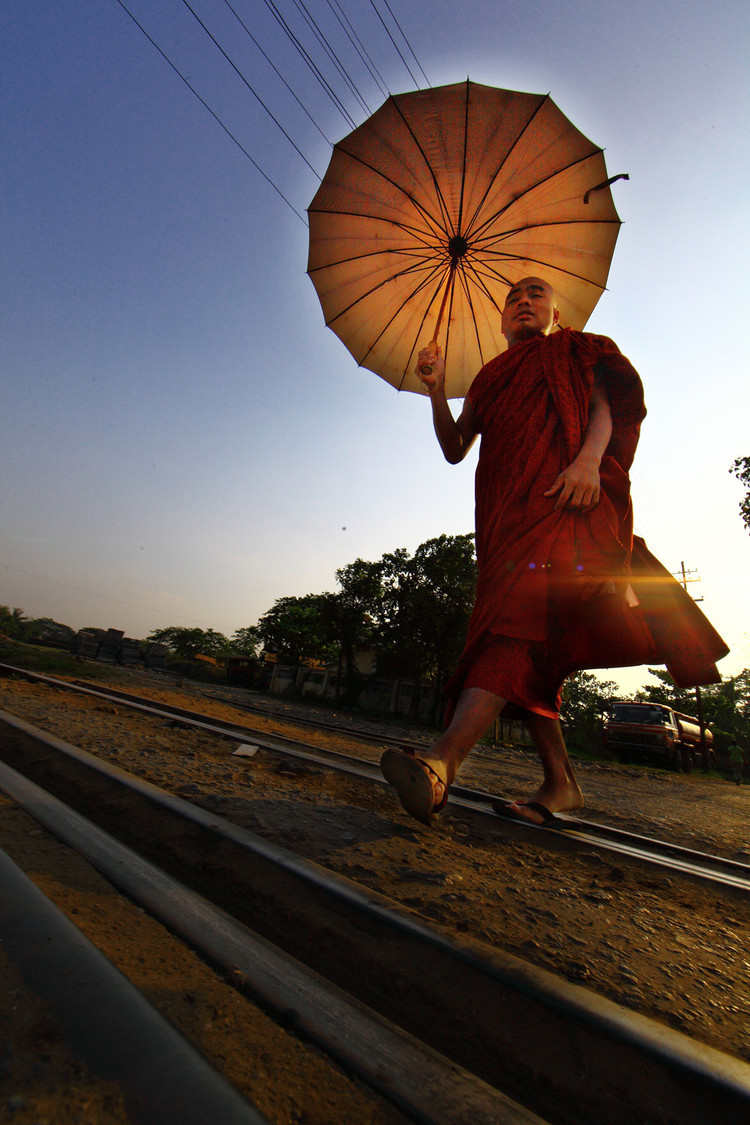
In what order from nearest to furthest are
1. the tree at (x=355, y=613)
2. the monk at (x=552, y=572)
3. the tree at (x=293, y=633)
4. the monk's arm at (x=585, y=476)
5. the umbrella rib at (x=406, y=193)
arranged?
the monk at (x=552, y=572), the monk's arm at (x=585, y=476), the umbrella rib at (x=406, y=193), the tree at (x=355, y=613), the tree at (x=293, y=633)

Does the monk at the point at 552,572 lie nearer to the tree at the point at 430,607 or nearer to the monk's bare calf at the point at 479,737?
the monk's bare calf at the point at 479,737

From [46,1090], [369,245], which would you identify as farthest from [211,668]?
[46,1090]

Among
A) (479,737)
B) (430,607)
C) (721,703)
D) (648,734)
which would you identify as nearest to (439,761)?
(479,737)

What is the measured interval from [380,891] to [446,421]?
80.3 inches

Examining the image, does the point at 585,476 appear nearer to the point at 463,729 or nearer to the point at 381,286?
the point at 463,729

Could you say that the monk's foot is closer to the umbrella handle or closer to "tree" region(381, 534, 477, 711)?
the umbrella handle

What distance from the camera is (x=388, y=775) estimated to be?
1707 millimetres

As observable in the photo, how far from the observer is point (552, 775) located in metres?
2.43

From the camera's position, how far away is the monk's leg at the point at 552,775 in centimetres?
230

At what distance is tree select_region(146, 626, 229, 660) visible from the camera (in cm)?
7075

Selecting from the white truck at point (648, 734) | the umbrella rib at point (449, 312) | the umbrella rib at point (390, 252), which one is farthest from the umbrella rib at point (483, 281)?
the white truck at point (648, 734)

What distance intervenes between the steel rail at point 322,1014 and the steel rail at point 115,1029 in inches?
0.9

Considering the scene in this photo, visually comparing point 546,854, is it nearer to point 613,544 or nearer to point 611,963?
point 611,963

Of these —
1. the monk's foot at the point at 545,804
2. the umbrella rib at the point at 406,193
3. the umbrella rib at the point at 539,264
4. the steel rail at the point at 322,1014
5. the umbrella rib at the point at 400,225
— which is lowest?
the steel rail at the point at 322,1014
